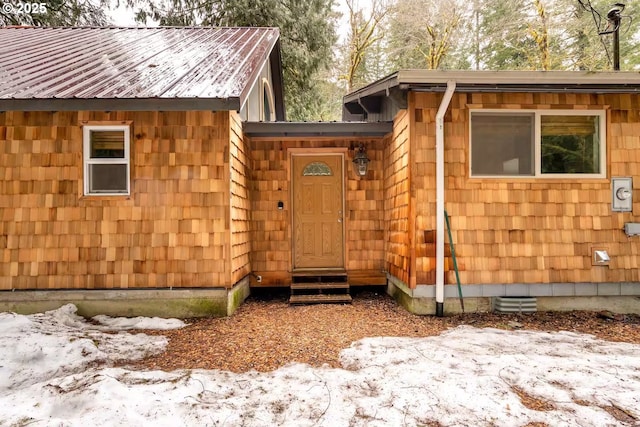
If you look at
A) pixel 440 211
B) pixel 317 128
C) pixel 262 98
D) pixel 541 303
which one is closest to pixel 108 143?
pixel 317 128

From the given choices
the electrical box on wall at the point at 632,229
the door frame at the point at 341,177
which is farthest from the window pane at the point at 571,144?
the door frame at the point at 341,177

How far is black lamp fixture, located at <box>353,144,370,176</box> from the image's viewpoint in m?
6.03

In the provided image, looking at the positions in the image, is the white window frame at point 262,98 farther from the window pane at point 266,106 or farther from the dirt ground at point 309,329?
the dirt ground at point 309,329

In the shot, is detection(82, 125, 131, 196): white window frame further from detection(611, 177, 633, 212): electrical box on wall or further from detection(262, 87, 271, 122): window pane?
detection(611, 177, 633, 212): electrical box on wall

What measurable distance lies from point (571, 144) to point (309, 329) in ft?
13.5

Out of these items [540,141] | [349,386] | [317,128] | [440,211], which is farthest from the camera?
[317,128]

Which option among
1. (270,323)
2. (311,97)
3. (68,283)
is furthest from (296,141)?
(311,97)

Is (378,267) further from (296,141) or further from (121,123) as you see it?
(121,123)

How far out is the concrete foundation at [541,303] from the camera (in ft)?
15.2

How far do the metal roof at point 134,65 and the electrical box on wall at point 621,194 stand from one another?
483 centimetres

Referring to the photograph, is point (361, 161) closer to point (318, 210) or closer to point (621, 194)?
point (318, 210)
